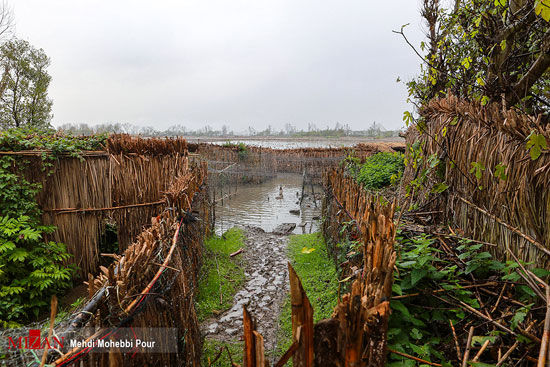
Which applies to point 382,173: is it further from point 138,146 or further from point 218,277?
point 138,146

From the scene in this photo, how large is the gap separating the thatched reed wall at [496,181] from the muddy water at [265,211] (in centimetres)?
587

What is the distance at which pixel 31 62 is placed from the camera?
53.4ft

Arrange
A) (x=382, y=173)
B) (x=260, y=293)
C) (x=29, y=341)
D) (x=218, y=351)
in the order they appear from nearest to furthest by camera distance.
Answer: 1. (x=29, y=341)
2. (x=218, y=351)
3. (x=260, y=293)
4. (x=382, y=173)

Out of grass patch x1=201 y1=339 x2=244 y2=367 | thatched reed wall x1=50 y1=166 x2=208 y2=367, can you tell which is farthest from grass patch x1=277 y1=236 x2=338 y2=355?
thatched reed wall x1=50 y1=166 x2=208 y2=367

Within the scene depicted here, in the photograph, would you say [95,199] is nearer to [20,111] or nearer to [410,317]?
[410,317]

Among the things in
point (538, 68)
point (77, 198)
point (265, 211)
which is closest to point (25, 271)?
point (77, 198)

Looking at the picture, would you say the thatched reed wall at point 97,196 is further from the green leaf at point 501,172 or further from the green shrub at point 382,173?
the green shrub at point 382,173

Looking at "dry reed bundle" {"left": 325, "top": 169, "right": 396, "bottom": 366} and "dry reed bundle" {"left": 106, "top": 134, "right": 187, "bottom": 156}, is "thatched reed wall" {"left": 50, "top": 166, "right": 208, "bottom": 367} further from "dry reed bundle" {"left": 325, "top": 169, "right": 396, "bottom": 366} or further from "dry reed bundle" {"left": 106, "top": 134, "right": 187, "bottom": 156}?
"dry reed bundle" {"left": 106, "top": 134, "right": 187, "bottom": 156}

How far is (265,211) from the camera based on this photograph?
12.0m

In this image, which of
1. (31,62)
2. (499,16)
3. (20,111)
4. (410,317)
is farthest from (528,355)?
(31,62)

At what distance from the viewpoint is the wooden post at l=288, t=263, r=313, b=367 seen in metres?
1.11

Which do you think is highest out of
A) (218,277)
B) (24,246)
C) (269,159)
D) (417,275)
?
(269,159)

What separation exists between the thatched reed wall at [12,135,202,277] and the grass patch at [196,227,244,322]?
1579 millimetres

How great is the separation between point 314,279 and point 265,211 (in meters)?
6.85
